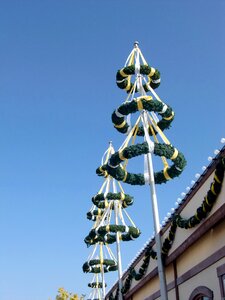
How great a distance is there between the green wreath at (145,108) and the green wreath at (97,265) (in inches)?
636

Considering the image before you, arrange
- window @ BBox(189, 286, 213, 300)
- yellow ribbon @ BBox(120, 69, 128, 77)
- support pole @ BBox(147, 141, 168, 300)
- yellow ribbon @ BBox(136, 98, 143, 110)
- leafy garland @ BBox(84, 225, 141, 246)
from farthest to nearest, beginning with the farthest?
leafy garland @ BBox(84, 225, 141, 246)
yellow ribbon @ BBox(120, 69, 128, 77)
yellow ribbon @ BBox(136, 98, 143, 110)
support pole @ BBox(147, 141, 168, 300)
window @ BBox(189, 286, 213, 300)

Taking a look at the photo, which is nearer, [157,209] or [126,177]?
[157,209]

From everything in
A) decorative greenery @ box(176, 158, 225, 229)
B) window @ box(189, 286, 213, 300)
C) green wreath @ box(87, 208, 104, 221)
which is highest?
green wreath @ box(87, 208, 104, 221)

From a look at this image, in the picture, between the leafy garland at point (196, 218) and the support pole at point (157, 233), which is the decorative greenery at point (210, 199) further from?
the support pole at point (157, 233)

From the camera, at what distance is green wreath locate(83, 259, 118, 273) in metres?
32.1

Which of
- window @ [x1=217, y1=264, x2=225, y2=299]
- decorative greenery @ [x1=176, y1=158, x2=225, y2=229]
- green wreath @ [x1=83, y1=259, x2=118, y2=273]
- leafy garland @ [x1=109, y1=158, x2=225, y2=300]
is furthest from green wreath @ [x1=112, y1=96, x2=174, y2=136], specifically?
green wreath @ [x1=83, y1=259, x2=118, y2=273]

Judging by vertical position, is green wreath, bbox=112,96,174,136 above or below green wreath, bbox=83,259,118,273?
above

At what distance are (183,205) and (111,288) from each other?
17.8 m

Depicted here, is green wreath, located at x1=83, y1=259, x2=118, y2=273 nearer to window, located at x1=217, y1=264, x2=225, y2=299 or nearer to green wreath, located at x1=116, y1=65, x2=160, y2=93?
green wreath, located at x1=116, y1=65, x2=160, y2=93

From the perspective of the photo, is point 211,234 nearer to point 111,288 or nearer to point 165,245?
point 165,245

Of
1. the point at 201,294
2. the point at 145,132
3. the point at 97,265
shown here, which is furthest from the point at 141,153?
the point at 97,265

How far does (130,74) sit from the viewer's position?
19516 millimetres

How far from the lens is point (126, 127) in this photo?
1905 centimetres

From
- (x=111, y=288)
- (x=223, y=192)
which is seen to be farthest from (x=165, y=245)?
(x=111, y=288)
